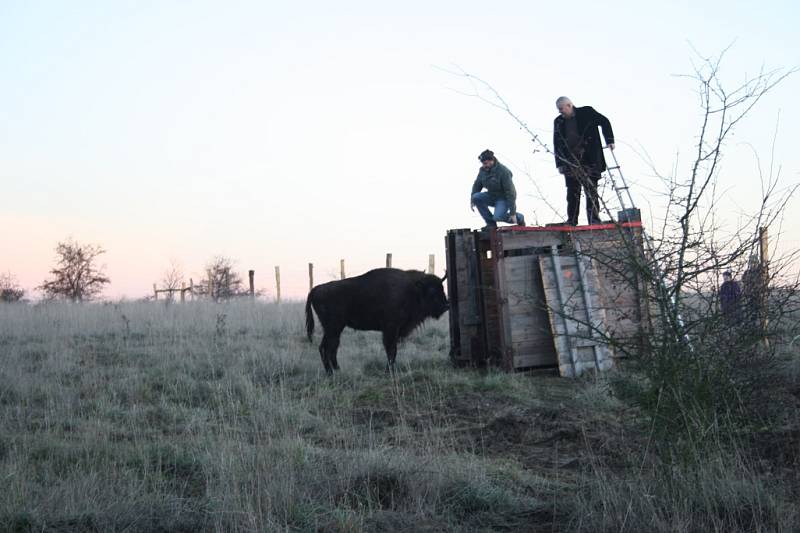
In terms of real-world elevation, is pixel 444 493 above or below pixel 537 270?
below

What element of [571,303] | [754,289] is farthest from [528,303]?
[754,289]

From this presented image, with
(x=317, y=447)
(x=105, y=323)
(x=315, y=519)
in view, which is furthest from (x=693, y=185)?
(x=105, y=323)

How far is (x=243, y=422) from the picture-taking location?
8500mm

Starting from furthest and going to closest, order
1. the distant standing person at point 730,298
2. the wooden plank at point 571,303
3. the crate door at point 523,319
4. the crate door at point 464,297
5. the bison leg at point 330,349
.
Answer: the bison leg at point 330,349 → the crate door at point 464,297 → the crate door at point 523,319 → the wooden plank at point 571,303 → the distant standing person at point 730,298

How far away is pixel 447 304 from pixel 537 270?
1940 mm

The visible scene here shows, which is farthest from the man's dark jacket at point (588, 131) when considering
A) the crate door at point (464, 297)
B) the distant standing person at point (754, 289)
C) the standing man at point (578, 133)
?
the distant standing person at point (754, 289)

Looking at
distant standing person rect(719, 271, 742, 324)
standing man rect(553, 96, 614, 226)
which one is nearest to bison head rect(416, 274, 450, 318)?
standing man rect(553, 96, 614, 226)

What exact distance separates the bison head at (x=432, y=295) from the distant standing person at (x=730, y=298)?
7767 millimetres

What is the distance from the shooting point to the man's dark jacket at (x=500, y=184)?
12758 millimetres

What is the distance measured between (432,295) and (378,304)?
0.91 meters

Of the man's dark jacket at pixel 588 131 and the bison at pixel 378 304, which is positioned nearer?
the man's dark jacket at pixel 588 131

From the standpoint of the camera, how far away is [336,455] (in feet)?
21.4

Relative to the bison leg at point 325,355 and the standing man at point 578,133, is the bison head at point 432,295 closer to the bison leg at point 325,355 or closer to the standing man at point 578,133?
the bison leg at point 325,355

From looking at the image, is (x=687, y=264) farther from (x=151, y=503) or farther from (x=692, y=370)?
(x=151, y=503)
